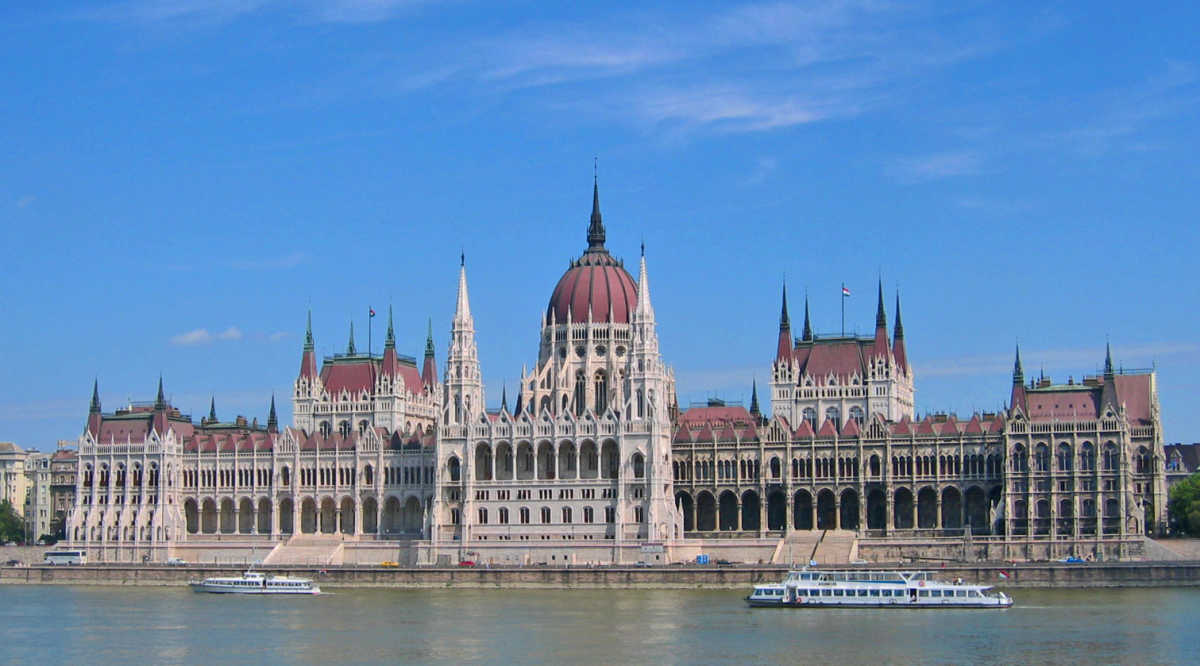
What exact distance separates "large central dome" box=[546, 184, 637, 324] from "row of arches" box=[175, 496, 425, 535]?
2009 cm

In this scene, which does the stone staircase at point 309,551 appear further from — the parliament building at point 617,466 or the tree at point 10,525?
the tree at point 10,525

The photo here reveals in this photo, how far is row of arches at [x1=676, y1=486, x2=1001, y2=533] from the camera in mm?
144625

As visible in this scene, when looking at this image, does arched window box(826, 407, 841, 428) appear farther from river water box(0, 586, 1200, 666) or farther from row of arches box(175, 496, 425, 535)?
river water box(0, 586, 1200, 666)

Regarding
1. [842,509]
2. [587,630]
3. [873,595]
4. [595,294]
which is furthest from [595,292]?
[587,630]

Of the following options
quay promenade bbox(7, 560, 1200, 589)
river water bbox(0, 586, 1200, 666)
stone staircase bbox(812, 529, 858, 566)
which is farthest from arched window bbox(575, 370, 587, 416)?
river water bbox(0, 586, 1200, 666)

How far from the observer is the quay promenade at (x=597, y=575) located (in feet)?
402

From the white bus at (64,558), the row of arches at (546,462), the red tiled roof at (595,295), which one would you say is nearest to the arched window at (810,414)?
the red tiled roof at (595,295)

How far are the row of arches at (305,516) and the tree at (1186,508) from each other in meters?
54.4

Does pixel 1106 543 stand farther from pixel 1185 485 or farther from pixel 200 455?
pixel 200 455

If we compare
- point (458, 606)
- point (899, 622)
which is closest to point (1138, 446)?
point (899, 622)

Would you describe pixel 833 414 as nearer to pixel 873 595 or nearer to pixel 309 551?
pixel 309 551

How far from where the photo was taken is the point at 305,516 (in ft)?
520

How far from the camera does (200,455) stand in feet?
529

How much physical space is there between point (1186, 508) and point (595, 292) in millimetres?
49217
